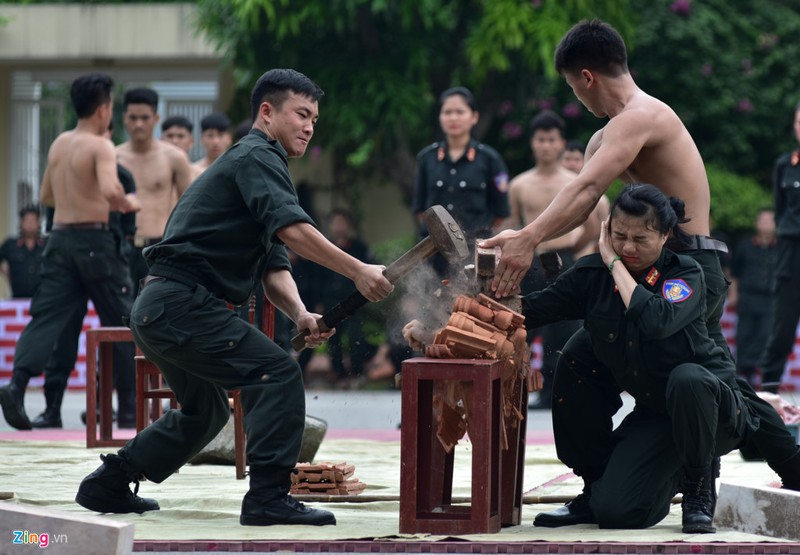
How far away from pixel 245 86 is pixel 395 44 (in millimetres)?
1721

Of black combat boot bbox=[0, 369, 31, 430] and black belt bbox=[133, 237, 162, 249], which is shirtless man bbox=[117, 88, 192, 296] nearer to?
black belt bbox=[133, 237, 162, 249]

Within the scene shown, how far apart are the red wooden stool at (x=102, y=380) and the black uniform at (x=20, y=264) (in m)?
7.08

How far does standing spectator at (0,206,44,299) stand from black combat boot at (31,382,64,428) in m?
5.66

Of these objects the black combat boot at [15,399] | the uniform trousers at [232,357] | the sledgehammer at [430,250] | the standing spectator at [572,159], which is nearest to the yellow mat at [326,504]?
the uniform trousers at [232,357]

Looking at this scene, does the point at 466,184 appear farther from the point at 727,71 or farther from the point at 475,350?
the point at 727,71

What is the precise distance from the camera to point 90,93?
9422 mm

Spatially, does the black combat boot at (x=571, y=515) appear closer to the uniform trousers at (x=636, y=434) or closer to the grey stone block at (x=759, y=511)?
the uniform trousers at (x=636, y=434)

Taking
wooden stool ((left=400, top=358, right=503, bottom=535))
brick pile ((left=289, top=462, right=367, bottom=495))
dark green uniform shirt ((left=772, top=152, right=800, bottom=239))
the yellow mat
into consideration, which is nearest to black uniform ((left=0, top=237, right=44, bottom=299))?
the yellow mat

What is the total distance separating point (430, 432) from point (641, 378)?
80 cm

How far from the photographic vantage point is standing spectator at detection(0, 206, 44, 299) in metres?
15.4

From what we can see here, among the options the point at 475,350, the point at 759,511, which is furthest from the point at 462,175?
the point at 759,511

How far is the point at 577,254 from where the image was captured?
1133cm

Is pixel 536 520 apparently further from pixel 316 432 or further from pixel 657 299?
pixel 316 432

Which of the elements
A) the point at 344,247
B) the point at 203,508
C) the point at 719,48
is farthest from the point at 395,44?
the point at 203,508
